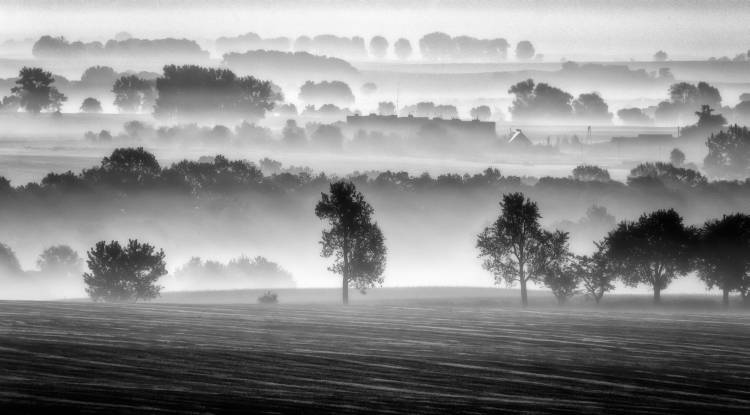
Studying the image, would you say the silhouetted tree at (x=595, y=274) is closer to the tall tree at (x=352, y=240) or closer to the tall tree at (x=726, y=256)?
the tall tree at (x=726, y=256)

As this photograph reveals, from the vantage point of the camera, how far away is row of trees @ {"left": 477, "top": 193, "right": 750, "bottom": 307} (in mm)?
137750

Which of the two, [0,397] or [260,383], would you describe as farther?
[260,383]

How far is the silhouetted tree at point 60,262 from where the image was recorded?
168750mm

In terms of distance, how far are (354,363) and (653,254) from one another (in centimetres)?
8303

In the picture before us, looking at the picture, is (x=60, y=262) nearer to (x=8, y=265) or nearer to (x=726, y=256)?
(x=8, y=265)

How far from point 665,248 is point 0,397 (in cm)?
10506

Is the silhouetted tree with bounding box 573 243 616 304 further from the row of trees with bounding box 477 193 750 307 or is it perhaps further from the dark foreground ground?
the dark foreground ground

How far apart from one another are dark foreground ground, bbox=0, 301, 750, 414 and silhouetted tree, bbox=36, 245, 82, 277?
2623 inches

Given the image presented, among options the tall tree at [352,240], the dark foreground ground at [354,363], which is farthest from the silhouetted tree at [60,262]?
the dark foreground ground at [354,363]

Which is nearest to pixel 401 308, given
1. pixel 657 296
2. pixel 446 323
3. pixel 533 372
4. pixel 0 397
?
pixel 446 323

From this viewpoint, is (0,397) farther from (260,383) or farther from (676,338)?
(676,338)

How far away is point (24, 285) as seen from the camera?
531 ft

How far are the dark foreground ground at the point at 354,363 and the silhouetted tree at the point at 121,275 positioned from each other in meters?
32.1

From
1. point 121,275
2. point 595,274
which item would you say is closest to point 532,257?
point 595,274
